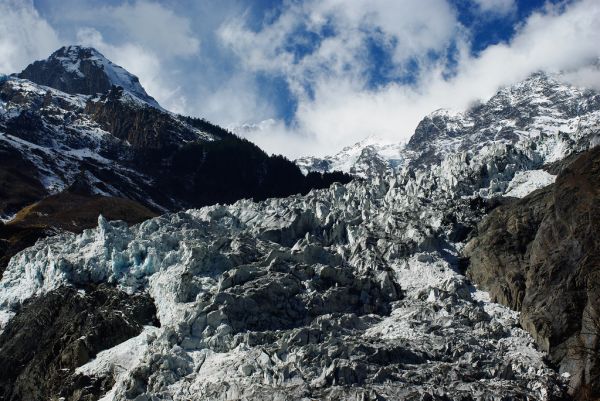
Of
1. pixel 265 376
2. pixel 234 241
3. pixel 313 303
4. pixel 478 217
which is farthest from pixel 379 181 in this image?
pixel 265 376

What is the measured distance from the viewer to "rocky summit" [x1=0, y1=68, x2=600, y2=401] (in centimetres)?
5816

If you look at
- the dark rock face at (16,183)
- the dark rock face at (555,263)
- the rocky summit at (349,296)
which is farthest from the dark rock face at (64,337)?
the dark rock face at (16,183)

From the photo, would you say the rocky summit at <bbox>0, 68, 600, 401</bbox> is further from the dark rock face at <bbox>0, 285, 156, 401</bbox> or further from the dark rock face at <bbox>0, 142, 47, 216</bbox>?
the dark rock face at <bbox>0, 142, 47, 216</bbox>

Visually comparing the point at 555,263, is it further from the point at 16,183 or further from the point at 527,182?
the point at 16,183

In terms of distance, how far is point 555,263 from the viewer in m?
69.2

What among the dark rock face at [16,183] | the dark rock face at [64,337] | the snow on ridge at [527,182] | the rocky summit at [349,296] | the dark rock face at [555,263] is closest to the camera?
the rocky summit at [349,296]

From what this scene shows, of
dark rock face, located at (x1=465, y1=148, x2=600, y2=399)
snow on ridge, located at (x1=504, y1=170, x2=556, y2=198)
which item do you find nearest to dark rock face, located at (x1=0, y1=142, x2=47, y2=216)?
snow on ridge, located at (x1=504, y1=170, x2=556, y2=198)

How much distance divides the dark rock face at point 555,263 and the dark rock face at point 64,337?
38.8 metres

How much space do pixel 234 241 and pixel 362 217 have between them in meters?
22.2

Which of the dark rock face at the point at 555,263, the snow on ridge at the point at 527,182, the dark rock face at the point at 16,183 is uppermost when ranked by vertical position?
the dark rock face at the point at 16,183

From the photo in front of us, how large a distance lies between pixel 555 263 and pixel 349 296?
21287mm

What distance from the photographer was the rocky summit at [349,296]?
58.2m

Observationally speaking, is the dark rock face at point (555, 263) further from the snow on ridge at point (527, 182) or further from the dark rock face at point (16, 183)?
the dark rock face at point (16, 183)

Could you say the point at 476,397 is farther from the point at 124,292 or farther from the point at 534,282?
the point at 124,292
